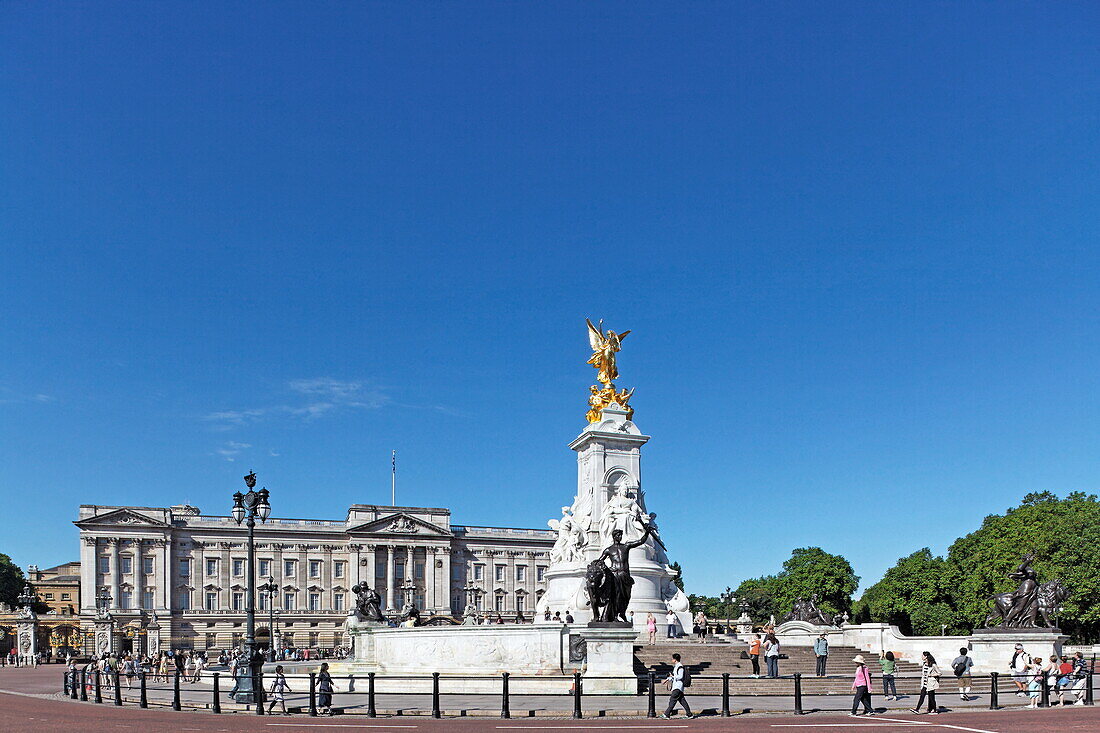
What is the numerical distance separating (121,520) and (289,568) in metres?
19.6

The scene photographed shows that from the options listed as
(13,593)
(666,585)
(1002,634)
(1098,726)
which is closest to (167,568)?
(13,593)

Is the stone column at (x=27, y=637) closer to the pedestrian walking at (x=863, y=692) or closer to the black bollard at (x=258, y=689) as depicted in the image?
the black bollard at (x=258, y=689)

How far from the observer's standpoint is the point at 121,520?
365 ft

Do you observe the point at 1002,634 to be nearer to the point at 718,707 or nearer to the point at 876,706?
the point at 876,706

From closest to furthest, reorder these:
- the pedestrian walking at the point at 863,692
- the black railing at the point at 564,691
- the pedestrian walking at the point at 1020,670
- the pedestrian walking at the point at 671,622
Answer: the pedestrian walking at the point at 863,692 → the black railing at the point at 564,691 → the pedestrian walking at the point at 1020,670 → the pedestrian walking at the point at 671,622

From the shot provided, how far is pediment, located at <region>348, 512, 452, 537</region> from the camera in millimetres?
119938

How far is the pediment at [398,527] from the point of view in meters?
120

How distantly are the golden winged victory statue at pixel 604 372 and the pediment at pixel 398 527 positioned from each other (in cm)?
6733

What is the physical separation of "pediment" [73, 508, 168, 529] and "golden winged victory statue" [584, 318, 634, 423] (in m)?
73.1

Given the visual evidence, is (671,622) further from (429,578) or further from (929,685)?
(429,578)

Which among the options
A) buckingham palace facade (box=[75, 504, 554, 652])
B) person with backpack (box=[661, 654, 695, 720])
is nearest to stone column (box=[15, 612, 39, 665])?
buckingham palace facade (box=[75, 504, 554, 652])

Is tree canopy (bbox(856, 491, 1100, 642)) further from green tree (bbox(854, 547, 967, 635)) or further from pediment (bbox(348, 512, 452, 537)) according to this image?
pediment (bbox(348, 512, 452, 537))

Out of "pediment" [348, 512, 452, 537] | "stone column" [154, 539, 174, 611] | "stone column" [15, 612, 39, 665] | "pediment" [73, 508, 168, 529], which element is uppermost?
"pediment" [73, 508, 168, 529]

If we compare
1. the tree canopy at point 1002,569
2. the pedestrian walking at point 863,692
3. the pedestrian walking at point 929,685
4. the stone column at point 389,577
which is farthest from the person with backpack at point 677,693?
the stone column at point 389,577
